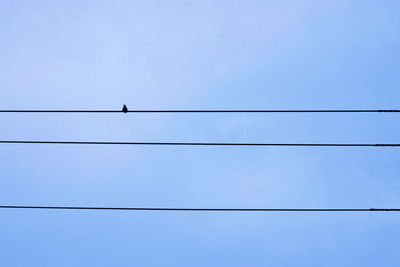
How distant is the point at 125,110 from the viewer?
40.2ft

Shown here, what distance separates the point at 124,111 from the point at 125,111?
0.04 m

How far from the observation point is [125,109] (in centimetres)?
1230

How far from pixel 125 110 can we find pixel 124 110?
0.03 metres

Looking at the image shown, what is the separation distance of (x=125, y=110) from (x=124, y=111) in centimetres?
6

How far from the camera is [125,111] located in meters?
12.2

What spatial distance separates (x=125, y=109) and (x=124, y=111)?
4.1 inches

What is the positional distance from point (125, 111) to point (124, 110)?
5cm

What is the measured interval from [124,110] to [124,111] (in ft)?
0.17

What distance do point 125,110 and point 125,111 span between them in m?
0.04

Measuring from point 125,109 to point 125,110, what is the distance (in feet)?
0.17

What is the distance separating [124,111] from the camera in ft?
40.1
